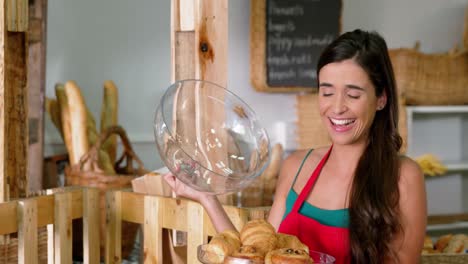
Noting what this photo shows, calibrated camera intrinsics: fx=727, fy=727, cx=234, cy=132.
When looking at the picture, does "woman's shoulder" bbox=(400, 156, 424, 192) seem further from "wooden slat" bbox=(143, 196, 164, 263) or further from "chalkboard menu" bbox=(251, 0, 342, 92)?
"chalkboard menu" bbox=(251, 0, 342, 92)

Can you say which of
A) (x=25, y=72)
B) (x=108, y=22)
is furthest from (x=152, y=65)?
(x=25, y=72)

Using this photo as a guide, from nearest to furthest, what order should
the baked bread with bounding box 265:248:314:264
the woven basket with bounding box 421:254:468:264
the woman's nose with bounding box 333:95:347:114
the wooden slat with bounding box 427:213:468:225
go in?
1. the baked bread with bounding box 265:248:314:264
2. the woman's nose with bounding box 333:95:347:114
3. the woven basket with bounding box 421:254:468:264
4. the wooden slat with bounding box 427:213:468:225

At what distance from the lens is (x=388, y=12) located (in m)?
4.52

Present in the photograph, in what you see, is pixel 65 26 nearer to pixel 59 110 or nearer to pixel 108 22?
pixel 108 22

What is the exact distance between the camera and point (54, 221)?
6.46ft

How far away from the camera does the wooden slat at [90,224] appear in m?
2.04

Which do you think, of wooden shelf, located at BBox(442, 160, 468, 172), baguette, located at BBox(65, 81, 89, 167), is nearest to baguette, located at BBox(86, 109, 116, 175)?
baguette, located at BBox(65, 81, 89, 167)

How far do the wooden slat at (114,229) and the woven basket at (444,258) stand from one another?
3.08 ft

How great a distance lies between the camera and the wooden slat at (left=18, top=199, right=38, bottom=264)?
184cm

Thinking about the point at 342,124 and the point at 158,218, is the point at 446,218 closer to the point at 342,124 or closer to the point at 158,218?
the point at 158,218

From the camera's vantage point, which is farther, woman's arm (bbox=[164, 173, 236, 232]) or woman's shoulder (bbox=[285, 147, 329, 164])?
woman's shoulder (bbox=[285, 147, 329, 164])

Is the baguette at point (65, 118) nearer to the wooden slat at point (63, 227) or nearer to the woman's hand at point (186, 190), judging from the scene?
the wooden slat at point (63, 227)

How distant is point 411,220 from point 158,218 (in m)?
0.71

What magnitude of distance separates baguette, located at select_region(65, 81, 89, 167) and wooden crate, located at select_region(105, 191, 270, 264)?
161cm
